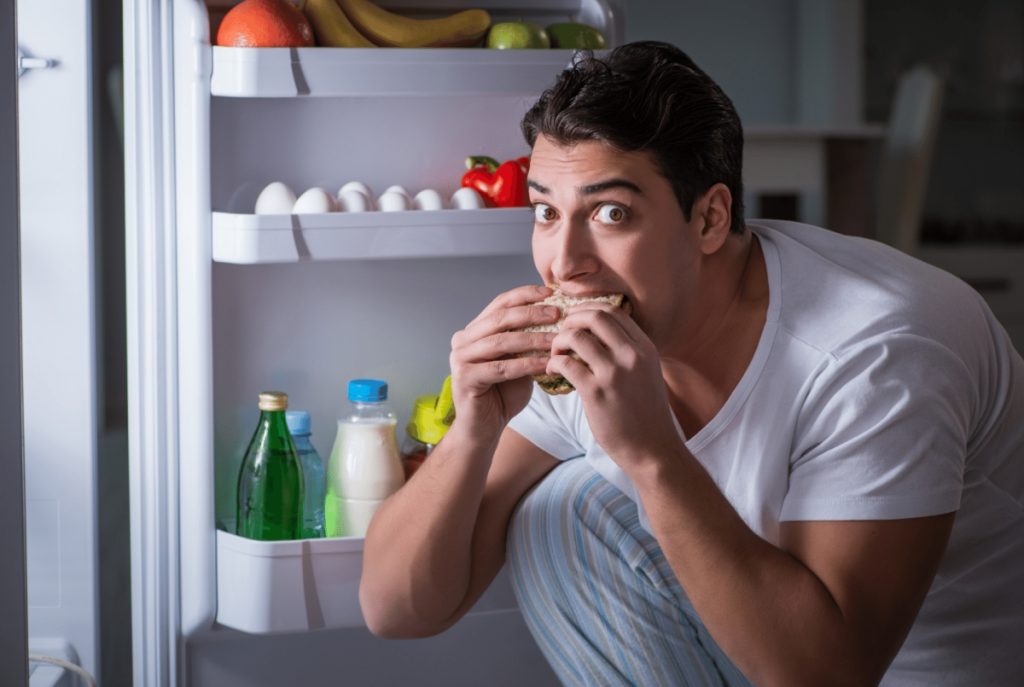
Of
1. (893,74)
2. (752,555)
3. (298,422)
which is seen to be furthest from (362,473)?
(893,74)

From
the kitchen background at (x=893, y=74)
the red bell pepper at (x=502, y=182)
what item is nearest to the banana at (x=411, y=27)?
the red bell pepper at (x=502, y=182)

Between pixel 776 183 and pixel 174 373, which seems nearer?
pixel 174 373

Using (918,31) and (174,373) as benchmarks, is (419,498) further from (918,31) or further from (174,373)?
(918,31)

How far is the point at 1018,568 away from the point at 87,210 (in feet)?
3.51

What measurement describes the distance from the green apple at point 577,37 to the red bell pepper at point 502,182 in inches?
5.7

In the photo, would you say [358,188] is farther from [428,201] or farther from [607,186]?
[607,186]

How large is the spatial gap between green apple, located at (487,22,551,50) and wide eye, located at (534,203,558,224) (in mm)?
342

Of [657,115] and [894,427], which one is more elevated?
[657,115]

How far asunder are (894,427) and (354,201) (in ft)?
2.18

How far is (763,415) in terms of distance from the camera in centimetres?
107

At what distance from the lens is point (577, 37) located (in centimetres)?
139

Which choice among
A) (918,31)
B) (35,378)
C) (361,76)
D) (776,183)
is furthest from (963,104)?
(35,378)

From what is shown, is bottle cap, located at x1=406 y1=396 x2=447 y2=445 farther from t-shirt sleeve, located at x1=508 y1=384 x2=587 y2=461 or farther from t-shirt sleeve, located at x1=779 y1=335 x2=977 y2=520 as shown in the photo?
t-shirt sleeve, located at x1=779 y1=335 x2=977 y2=520

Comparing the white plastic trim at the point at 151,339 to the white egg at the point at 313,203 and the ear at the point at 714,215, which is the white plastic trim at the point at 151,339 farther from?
the ear at the point at 714,215
